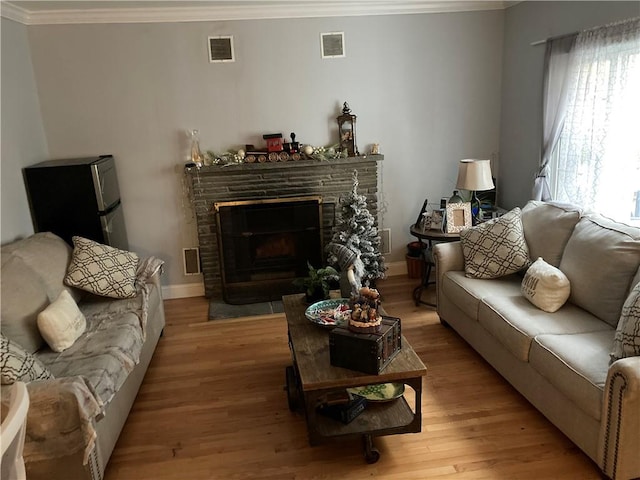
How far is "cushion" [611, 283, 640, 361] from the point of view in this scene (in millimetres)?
2186

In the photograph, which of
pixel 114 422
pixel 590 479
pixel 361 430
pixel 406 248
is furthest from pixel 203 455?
pixel 406 248

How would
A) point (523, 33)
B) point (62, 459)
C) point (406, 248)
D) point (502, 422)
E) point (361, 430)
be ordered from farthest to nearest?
point (406, 248) < point (523, 33) < point (502, 422) < point (361, 430) < point (62, 459)

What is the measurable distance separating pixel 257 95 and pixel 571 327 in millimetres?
3022

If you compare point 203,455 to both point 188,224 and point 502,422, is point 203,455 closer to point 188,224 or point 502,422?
point 502,422

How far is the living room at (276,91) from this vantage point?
4102mm

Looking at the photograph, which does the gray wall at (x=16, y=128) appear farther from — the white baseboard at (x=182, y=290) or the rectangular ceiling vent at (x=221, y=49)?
the rectangular ceiling vent at (x=221, y=49)

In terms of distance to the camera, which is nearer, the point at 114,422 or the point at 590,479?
the point at 590,479

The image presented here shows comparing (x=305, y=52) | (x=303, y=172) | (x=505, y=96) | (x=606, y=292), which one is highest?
(x=305, y=52)

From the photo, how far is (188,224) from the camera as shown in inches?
A: 180

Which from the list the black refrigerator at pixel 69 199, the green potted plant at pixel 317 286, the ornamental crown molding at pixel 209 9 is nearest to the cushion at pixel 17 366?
the green potted plant at pixel 317 286

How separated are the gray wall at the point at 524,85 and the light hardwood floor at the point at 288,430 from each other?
1.71 meters

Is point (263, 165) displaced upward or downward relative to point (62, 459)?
upward

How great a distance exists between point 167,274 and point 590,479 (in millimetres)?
3610

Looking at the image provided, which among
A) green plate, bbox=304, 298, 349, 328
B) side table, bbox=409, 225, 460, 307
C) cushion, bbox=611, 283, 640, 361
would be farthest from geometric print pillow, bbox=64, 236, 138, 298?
cushion, bbox=611, 283, 640, 361
